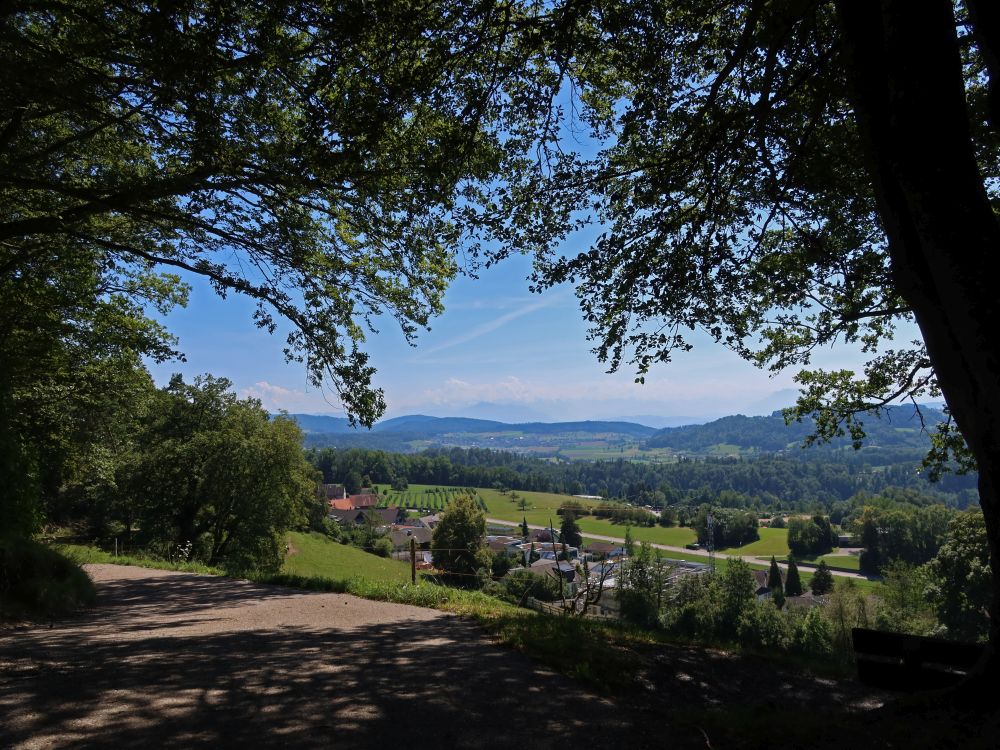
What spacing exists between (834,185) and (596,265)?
3180mm

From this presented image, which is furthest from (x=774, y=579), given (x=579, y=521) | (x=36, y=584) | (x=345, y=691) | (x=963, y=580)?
(x=36, y=584)

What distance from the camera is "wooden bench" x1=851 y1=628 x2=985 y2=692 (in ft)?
14.5

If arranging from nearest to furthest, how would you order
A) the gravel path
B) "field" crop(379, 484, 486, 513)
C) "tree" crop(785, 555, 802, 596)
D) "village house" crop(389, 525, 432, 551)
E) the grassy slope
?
the gravel path → "tree" crop(785, 555, 802, 596) → "village house" crop(389, 525, 432, 551) → the grassy slope → "field" crop(379, 484, 486, 513)

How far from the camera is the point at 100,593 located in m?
10.4

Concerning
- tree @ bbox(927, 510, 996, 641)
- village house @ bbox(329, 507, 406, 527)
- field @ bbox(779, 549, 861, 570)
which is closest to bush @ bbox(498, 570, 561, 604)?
tree @ bbox(927, 510, 996, 641)

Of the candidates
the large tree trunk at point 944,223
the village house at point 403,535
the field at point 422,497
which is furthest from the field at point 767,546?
Result: the large tree trunk at point 944,223

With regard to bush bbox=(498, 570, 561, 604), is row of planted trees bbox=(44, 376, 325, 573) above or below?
above

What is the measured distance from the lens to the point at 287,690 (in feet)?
13.9

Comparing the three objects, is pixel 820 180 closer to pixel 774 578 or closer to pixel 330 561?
pixel 330 561

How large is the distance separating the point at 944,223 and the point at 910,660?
406 cm

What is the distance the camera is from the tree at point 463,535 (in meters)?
31.0

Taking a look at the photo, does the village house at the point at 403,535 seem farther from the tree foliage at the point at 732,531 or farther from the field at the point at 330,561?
the tree foliage at the point at 732,531

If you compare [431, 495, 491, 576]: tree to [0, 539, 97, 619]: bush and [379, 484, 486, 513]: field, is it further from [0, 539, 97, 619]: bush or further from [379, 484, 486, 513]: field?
[379, 484, 486, 513]: field

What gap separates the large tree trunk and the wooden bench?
1752 millimetres
